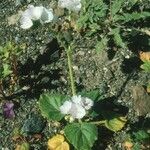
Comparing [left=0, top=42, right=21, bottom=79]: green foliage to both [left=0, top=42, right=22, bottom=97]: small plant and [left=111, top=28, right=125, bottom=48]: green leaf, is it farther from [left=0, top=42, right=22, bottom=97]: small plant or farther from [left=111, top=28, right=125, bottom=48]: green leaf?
[left=111, top=28, right=125, bottom=48]: green leaf

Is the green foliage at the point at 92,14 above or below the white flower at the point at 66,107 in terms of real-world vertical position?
above

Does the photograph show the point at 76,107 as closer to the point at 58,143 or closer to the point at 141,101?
the point at 58,143

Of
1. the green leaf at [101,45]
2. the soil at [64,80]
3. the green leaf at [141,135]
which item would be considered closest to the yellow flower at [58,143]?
the soil at [64,80]

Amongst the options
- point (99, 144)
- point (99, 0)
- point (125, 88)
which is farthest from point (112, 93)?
point (99, 0)

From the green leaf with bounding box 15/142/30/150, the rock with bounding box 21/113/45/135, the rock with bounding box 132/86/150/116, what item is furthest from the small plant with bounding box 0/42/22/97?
the rock with bounding box 132/86/150/116

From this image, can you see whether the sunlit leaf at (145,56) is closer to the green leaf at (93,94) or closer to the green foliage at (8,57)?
the green leaf at (93,94)

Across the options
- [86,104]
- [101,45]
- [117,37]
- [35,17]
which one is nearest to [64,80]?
[101,45]

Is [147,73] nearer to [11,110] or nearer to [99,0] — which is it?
[99,0]
